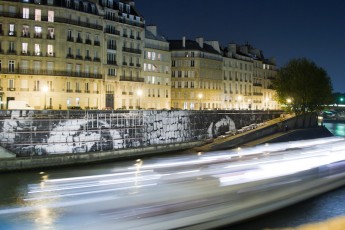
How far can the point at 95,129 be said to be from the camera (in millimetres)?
43438

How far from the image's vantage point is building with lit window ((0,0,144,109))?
185 ft

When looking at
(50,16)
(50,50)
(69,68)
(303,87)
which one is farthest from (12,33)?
(303,87)

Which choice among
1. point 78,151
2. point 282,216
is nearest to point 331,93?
point 78,151

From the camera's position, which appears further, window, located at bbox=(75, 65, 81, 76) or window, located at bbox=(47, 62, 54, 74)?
window, located at bbox=(75, 65, 81, 76)

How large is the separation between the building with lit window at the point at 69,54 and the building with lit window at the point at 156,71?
13.9 ft

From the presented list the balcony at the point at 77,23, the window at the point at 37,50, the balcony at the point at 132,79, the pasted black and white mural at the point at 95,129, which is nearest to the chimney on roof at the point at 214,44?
the balcony at the point at 132,79

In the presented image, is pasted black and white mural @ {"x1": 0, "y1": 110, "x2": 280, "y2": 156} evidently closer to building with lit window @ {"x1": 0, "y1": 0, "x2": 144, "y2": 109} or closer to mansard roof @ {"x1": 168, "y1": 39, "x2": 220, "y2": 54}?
building with lit window @ {"x1": 0, "y1": 0, "x2": 144, "y2": 109}

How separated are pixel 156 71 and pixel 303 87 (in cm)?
2135

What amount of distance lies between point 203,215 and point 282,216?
244 inches

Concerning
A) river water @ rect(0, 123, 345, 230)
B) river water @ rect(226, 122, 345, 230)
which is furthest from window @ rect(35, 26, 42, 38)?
river water @ rect(226, 122, 345, 230)

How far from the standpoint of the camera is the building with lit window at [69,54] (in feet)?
185

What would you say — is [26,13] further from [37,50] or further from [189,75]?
[189,75]

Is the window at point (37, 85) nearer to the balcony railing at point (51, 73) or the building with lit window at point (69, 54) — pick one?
the building with lit window at point (69, 54)

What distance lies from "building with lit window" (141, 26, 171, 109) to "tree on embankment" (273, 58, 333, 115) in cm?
1646
